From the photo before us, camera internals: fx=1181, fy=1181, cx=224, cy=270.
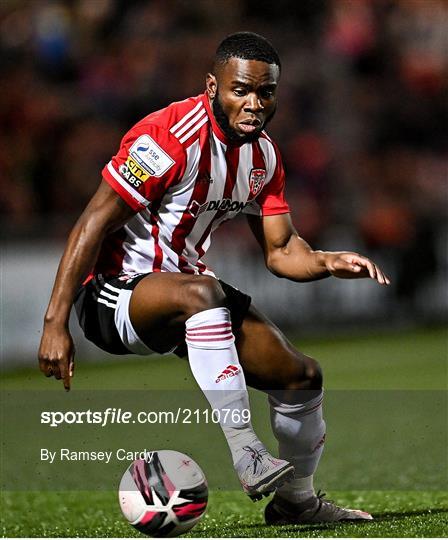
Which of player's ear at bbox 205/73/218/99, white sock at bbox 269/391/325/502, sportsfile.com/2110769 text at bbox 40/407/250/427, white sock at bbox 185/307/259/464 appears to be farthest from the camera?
sportsfile.com/2110769 text at bbox 40/407/250/427

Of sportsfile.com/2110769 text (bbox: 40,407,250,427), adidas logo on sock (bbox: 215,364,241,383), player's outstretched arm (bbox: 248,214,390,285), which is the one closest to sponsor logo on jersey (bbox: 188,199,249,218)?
player's outstretched arm (bbox: 248,214,390,285)

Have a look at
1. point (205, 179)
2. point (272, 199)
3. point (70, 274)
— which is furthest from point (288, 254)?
point (70, 274)

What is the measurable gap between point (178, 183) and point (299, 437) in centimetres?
119

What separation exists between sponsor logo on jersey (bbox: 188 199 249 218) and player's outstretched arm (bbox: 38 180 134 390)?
1.10ft

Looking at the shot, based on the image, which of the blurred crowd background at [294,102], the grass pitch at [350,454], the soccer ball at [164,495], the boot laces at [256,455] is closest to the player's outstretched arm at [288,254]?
the boot laces at [256,455]

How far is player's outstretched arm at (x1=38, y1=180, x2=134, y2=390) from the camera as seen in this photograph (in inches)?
173

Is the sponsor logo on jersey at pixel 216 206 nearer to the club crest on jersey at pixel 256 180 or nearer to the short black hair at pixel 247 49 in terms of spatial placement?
the club crest on jersey at pixel 256 180

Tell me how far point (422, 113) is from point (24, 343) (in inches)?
284

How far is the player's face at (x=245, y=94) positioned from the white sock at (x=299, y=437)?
3.73 feet

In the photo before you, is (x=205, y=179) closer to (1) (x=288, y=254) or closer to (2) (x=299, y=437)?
(1) (x=288, y=254)

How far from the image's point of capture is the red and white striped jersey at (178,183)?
459 centimetres

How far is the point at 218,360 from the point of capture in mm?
4355

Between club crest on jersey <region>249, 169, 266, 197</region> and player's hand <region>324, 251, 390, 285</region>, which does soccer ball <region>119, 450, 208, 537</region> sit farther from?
club crest on jersey <region>249, 169, 266, 197</region>

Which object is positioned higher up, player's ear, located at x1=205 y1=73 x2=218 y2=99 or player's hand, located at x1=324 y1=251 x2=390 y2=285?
player's ear, located at x1=205 y1=73 x2=218 y2=99
